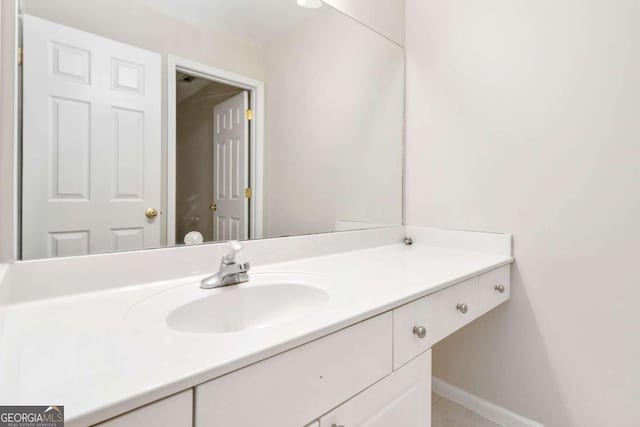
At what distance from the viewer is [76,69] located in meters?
0.85

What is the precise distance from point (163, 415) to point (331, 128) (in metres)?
1.31

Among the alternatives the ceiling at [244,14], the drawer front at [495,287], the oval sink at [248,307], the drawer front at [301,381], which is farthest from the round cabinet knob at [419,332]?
the ceiling at [244,14]

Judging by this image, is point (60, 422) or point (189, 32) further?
point (189, 32)

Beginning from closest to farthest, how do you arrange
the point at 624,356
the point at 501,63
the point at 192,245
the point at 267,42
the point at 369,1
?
the point at 192,245
the point at 624,356
the point at 267,42
the point at 501,63
the point at 369,1

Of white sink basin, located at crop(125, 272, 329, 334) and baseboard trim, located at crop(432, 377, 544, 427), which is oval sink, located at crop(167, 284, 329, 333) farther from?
baseboard trim, located at crop(432, 377, 544, 427)

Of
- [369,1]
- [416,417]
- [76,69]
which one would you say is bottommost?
[416,417]

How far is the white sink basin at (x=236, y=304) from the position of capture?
0.77 metres

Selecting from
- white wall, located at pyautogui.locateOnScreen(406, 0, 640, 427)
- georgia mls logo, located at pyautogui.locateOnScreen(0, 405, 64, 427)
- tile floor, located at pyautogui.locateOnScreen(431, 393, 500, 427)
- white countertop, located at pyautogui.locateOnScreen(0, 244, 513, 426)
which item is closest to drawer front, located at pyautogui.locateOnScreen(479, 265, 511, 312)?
white wall, located at pyautogui.locateOnScreen(406, 0, 640, 427)

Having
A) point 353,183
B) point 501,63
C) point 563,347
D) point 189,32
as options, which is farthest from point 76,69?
point 563,347

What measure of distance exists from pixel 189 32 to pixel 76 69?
0.36 metres

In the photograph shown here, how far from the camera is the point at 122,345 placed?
55 centimetres

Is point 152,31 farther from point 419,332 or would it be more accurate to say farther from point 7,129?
point 419,332

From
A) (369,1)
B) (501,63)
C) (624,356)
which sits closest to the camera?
(624,356)

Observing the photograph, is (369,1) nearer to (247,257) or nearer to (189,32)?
(189,32)
